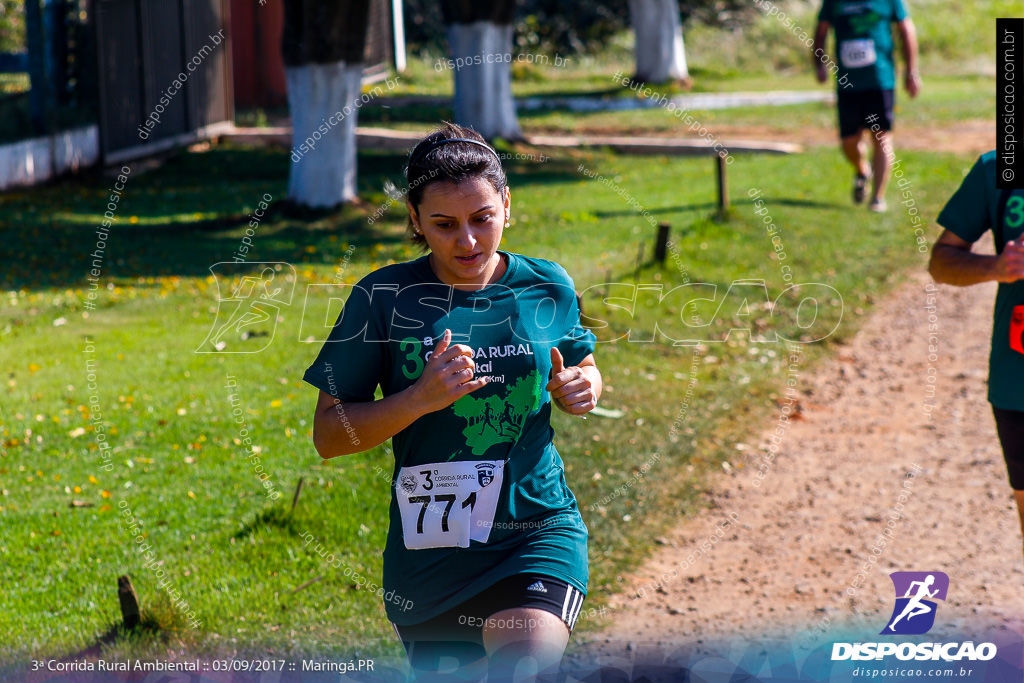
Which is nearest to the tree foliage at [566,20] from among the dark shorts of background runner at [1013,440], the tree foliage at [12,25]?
the tree foliage at [12,25]

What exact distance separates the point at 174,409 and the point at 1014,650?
4695 mm

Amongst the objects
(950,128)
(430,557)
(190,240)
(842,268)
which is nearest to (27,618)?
(430,557)

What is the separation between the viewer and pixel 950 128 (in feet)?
60.7

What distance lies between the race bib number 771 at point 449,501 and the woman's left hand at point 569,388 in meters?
0.23

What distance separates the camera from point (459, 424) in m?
2.99

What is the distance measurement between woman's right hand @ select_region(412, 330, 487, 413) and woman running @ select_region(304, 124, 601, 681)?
0.34ft

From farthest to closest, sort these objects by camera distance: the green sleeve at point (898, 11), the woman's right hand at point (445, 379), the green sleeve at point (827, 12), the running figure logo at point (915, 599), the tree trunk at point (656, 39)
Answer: the tree trunk at point (656, 39) → the green sleeve at point (827, 12) → the green sleeve at point (898, 11) → the running figure logo at point (915, 599) → the woman's right hand at point (445, 379)

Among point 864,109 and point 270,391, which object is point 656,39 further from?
point 270,391

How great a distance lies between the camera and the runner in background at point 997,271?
3803 mm

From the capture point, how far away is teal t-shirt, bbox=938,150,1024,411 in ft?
12.5

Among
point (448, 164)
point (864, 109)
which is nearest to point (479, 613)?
point (448, 164)

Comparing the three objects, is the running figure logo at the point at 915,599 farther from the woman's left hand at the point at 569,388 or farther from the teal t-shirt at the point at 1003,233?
the woman's left hand at the point at 569,388

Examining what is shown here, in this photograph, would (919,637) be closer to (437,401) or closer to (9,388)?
(437,401)

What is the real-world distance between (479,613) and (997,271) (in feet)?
6.54
